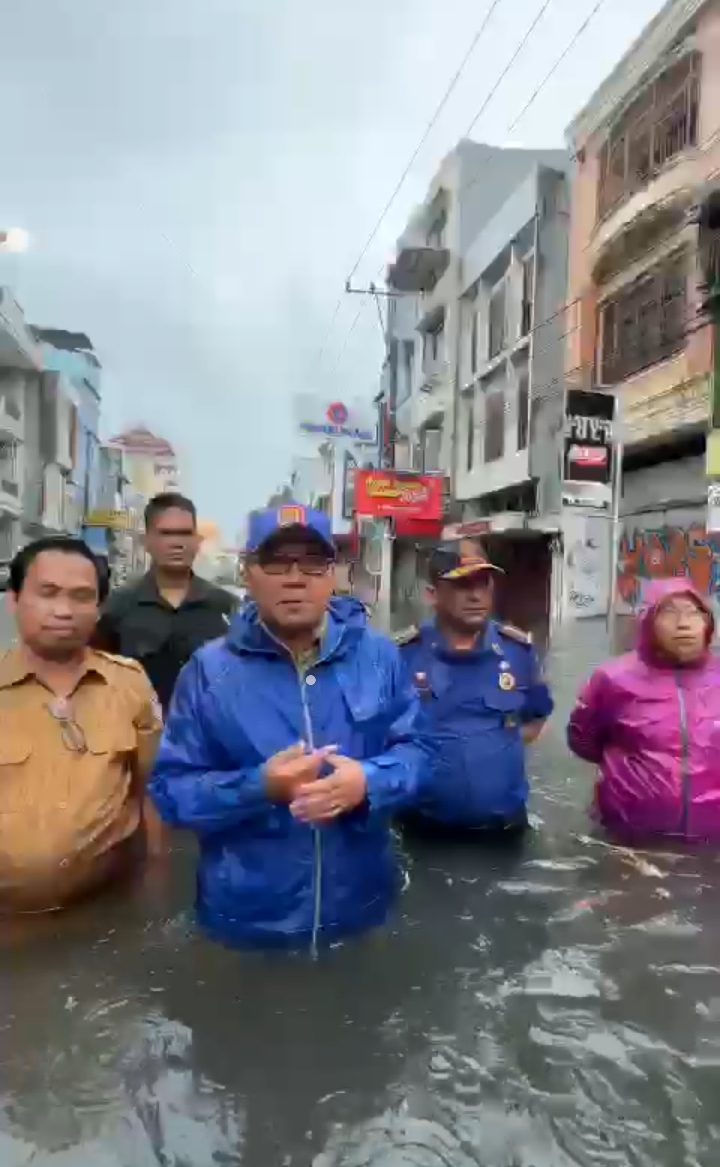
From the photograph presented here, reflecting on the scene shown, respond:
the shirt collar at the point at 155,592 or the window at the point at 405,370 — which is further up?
the window at the point at 405,370

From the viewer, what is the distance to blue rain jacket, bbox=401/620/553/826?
4.34 m

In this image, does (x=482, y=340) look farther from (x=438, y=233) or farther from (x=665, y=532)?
(x=665, y=532)

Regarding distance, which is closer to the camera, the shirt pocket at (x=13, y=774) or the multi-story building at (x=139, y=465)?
the shirt pocket at (x=13, y=774)

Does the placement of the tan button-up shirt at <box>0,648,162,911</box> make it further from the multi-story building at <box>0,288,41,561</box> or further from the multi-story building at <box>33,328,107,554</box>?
the multi-story building at <box>33,328,107,554</box>

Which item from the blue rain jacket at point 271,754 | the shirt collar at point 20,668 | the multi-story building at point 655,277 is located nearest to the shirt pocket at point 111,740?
the shirt collar at point 20,668

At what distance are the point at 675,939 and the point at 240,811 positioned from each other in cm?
193

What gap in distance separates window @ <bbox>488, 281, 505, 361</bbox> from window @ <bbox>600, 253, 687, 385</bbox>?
642cm

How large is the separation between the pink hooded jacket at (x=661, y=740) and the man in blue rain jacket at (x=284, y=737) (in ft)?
5.45

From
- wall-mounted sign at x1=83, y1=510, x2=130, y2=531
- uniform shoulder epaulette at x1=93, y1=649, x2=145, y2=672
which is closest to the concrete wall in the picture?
uniform shoulder epaulette at x1=93, y1=649, x2=145, y2=672

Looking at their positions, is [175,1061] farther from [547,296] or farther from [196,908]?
[547,296]

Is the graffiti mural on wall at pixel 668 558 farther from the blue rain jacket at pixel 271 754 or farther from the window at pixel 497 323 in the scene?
the blue rain jacket at pixel 271 754

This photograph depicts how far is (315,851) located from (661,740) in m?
1.96

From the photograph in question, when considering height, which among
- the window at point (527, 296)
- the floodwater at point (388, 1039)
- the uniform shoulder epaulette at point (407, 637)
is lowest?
the floodwater at point (388, 1039)

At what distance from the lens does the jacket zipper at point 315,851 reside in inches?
117
